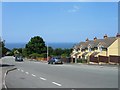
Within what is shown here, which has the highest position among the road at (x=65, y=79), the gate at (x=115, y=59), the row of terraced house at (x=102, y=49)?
the row of terraced house at (x=102, y=49)

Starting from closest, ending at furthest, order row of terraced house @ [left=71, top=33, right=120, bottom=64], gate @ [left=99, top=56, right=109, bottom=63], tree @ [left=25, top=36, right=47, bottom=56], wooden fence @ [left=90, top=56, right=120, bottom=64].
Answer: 1. wooden fence @ [left=90, top=56, right=120, bottom=64]
2. gate @ [left=99, top=56, right=109, bottom=63]
3. row of terraced house @ [left=71, top=33, right=120, bottom=64]
4. tree @ [left=25, top=36, right=47, bottom=56]

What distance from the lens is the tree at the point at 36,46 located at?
131875mm

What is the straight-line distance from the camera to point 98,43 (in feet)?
297

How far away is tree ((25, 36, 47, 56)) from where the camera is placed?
131875 millimetres

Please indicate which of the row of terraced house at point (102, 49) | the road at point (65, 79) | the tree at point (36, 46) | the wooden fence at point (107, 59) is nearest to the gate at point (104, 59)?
the wooden fence at point (107, 59)

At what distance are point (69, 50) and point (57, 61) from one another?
67.1 m

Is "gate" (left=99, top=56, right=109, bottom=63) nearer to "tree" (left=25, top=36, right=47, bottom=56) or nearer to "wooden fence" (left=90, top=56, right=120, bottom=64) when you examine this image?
"wooden fence" (left=90, top=56, right=120, bottom=64)

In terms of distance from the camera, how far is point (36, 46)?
5172 inches

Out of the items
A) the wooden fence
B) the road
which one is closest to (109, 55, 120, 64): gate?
the wooden fence

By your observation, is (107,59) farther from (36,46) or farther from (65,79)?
(36,46)

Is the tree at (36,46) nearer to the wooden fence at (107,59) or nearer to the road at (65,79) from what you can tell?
the wooden fence at (107,59)

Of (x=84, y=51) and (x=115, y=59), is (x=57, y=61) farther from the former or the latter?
(x=84, y=51)

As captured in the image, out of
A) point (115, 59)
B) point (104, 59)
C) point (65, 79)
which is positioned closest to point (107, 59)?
point (104, 59)

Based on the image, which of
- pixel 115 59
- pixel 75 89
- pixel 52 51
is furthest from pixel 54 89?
pixel 52 51
